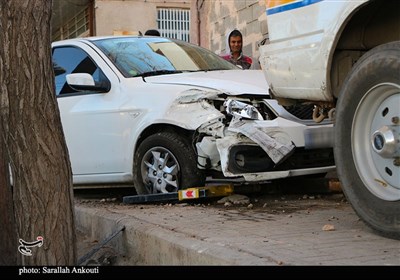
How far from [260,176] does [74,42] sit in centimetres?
279

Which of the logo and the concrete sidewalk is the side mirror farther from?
the logo

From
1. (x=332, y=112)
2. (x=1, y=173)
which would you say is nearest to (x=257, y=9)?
(x=332, y=112)

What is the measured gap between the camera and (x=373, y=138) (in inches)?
149

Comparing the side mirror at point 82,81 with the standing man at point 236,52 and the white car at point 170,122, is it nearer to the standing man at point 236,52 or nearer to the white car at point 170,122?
the white car at point 170,122

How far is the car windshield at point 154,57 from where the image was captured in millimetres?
6270

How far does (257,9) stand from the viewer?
10836mm

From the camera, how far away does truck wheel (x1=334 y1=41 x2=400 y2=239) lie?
3.63 m

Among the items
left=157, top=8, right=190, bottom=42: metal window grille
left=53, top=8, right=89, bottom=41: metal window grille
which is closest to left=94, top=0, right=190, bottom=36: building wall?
left=157, top=8, right=190, bottom=42: metal window grille

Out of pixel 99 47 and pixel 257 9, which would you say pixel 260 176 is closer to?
pixel 99 47

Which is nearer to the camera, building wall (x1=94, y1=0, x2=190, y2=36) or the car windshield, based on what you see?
the car windshield

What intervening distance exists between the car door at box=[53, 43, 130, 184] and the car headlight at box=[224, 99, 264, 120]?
116cm

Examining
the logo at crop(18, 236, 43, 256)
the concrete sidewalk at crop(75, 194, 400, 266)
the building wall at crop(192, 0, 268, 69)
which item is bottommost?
the concrete sidewalk at crop(75, 194, 400, 266)

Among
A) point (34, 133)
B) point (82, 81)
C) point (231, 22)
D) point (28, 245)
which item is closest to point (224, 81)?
point (82, 81)

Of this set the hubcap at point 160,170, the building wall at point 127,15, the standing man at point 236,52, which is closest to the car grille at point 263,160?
the hubcap at point 160,170
